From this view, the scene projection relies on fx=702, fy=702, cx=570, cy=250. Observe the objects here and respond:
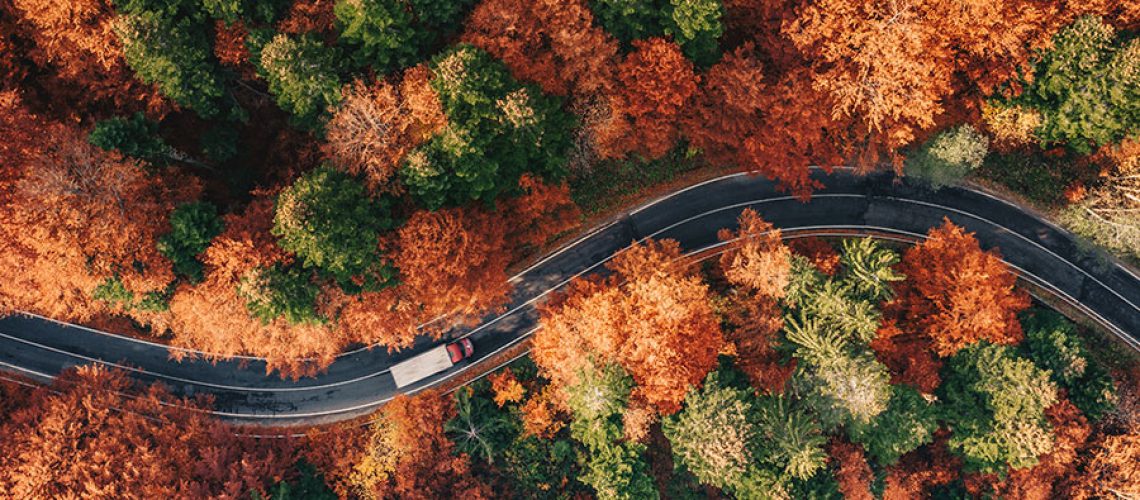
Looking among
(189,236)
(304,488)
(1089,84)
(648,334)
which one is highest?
(189,236)

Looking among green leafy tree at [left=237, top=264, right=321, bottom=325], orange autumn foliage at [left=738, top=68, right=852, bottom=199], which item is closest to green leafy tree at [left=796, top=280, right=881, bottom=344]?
orange autumn foliage at [left=738, top=68, right=852, bottom=199]

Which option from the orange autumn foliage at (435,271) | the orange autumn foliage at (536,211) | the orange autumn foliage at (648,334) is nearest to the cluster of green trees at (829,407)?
the orange autumn foliage at (648,334)

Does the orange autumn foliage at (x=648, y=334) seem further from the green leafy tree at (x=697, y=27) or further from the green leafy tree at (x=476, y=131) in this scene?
the green leafy tree at (x=697, y=27)

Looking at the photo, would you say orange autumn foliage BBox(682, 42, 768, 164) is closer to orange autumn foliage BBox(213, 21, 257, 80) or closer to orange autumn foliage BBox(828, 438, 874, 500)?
orange autumn foliage BBox(828, 438, 874, 500)

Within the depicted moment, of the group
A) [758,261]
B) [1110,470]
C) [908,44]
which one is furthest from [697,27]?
[1110,470]

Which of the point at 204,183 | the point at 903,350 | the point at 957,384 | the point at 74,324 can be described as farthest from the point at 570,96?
the point at 74,324

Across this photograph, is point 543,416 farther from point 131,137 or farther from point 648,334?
point 131,137

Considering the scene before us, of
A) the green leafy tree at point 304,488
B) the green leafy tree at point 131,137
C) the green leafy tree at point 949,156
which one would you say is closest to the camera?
the green leafy tree at point 131,137
